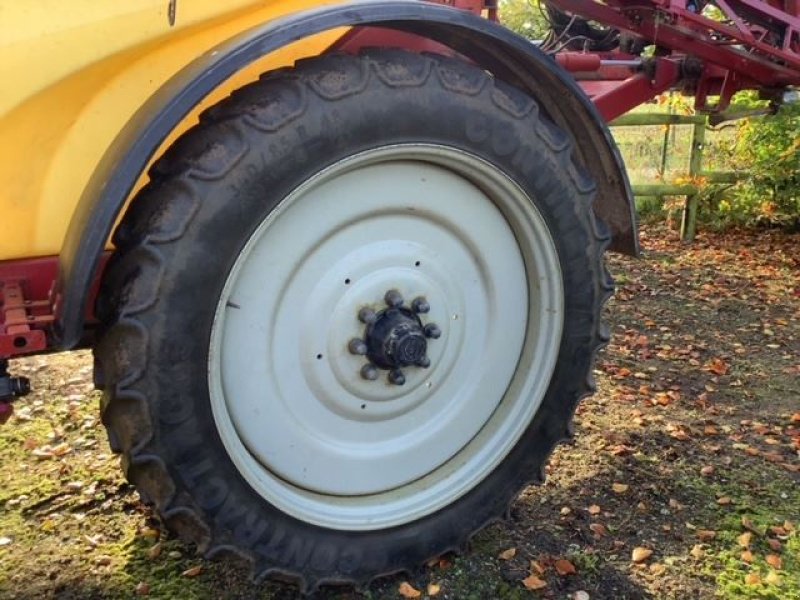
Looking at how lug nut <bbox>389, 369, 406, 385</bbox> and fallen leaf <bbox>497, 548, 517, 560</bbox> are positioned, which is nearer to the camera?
lug nut <bbox>389, 369, 406, 385</bbox>

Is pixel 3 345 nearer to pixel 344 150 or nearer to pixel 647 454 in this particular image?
pixel 344 150

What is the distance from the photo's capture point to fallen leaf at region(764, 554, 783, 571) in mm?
2416

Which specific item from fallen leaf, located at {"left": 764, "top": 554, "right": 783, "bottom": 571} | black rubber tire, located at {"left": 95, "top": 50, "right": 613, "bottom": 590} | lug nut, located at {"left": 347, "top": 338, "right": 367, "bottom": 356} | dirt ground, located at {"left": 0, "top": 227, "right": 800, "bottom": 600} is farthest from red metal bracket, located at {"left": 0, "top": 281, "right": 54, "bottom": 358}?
fallen leaf, located at {"left": 764, "top": 554, "right": 783, "bottom": 571}

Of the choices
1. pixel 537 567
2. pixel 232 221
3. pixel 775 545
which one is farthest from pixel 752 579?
pixel 232 221

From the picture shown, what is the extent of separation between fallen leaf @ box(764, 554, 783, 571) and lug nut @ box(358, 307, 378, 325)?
1.38m

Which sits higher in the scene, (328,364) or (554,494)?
(328,364)

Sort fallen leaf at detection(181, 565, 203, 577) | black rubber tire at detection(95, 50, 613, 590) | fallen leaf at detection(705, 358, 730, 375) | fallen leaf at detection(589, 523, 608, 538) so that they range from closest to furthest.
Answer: black rubber tire at detection(95, 50, 613, 590) → fallen leaf at detection(181, 565, 203, 577) → fallen leaf at detection(589, 523, 608, 538) → fallen leaf at detection(705, 358, 730, 375)

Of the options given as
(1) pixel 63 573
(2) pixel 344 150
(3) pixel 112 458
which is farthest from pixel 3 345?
(3) pixel 112 458

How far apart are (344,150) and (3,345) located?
769 mm

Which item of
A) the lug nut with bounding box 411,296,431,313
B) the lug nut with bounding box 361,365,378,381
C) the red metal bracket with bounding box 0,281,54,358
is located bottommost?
the lug nut with bounding box 361,365,378,381

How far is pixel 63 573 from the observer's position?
234cm

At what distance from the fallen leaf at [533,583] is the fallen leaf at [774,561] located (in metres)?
0.67

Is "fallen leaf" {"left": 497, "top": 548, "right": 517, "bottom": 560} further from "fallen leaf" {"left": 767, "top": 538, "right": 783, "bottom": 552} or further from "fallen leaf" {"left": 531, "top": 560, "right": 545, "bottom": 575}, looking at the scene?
"fallen leaf" {"left": 767, "top": 538, "right": 783, "bottom": 552}

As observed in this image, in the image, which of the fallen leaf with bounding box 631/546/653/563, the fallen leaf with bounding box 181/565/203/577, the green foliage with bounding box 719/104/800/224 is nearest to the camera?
the fallen leaf with bounding box 181/565/203/577
